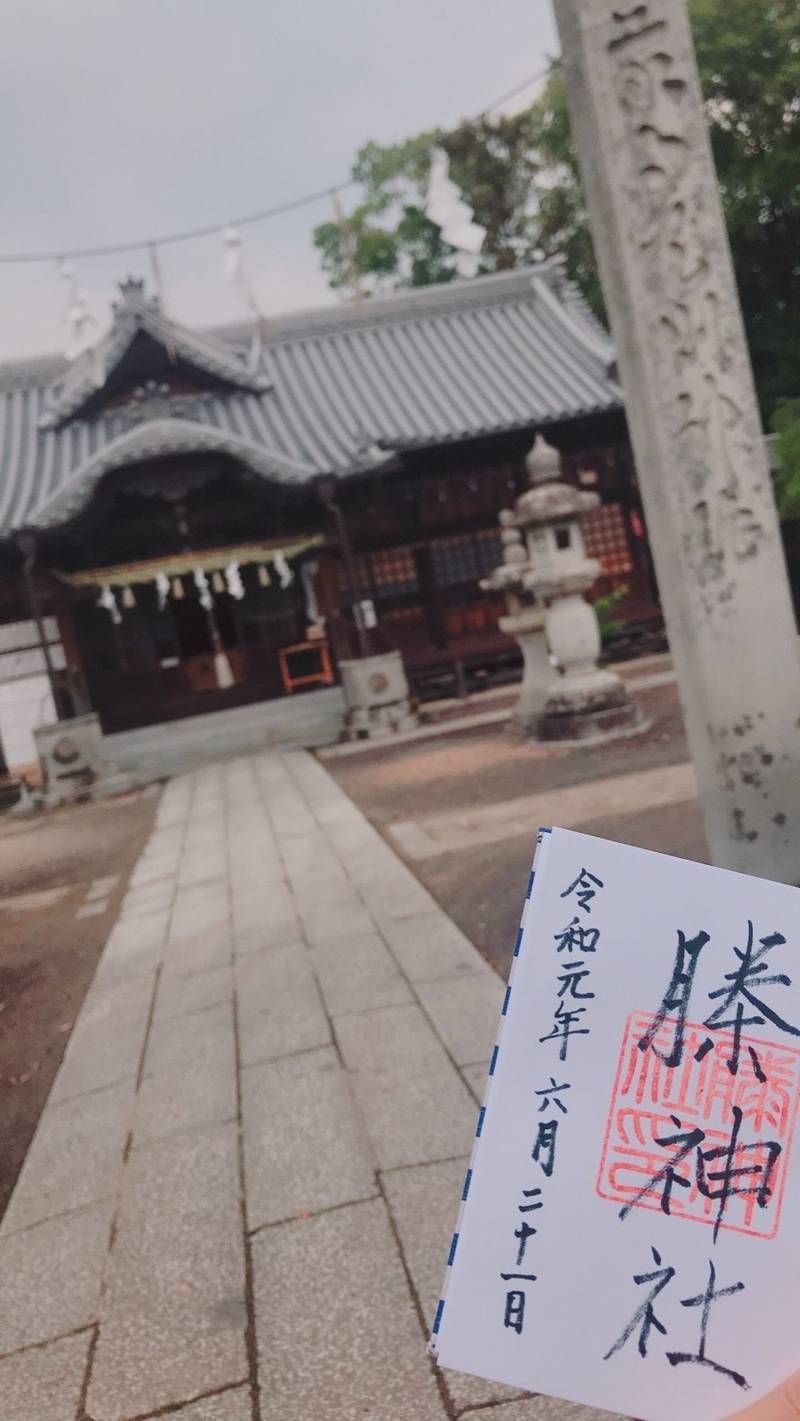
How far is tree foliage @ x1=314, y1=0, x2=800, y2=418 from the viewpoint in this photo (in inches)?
625

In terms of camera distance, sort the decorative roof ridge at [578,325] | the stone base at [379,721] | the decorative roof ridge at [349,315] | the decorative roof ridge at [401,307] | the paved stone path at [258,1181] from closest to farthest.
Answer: the paved stone path at [258,1181]
the stone base at [379,721]
the decorative roof ridge at [578,325]
the decorative roof ridge at [349,315]
the decorative roof ridge at [401,307]

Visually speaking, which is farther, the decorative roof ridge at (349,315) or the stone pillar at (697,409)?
the decorative roof ridge at (349,315)

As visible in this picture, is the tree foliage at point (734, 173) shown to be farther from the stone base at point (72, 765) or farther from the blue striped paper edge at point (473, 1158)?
the blue striped paper edge at point (473, 1158)

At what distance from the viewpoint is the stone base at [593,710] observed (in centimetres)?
873

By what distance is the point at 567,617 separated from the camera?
9.06 meters

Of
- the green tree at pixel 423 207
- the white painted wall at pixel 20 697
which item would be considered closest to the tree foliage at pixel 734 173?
the green tree at pixel 423 207

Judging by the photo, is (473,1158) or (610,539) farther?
(610,539)

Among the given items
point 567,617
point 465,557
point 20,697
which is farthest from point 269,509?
point 567,617

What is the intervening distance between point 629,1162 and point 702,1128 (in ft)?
0.29

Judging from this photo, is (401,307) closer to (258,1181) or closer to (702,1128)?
(258,1181)

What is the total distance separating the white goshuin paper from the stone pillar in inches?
88.4

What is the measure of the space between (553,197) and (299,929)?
25710 millimetres

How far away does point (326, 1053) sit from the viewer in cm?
326

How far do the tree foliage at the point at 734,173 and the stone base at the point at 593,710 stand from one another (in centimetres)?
542
